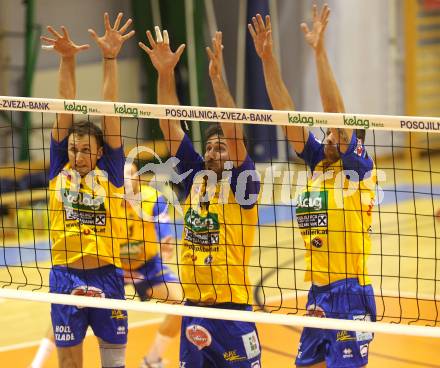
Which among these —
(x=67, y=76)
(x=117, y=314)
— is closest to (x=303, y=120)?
(x=67, y=76)

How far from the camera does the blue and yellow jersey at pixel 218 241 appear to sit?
6.80 metres

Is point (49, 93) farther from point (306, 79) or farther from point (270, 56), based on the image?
point (270, 56)

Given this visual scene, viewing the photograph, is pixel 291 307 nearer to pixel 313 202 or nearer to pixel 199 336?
pixel 313 202

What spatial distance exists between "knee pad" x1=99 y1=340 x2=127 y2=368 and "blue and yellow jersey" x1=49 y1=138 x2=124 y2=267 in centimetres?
63

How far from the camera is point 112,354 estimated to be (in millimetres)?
7371

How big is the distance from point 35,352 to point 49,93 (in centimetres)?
735

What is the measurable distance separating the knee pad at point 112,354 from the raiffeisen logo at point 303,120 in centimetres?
217

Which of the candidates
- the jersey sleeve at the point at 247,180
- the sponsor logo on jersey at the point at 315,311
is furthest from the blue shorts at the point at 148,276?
the jersey sleeve at the point at 247,180

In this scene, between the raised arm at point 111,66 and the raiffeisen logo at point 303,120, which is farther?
the raised arm at point 111,66

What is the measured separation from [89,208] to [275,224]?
138cm

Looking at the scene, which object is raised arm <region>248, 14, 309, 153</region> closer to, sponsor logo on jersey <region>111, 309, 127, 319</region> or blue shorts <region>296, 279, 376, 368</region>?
blue shorts <region>296, 279, 376, 368</region>

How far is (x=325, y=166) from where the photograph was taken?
6945 millimetres

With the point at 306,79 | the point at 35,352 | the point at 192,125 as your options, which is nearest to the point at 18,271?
the point at 35,352

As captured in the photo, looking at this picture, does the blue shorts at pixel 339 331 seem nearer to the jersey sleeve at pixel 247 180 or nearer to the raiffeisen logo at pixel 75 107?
the jersey sleeve at pixel 247 180
